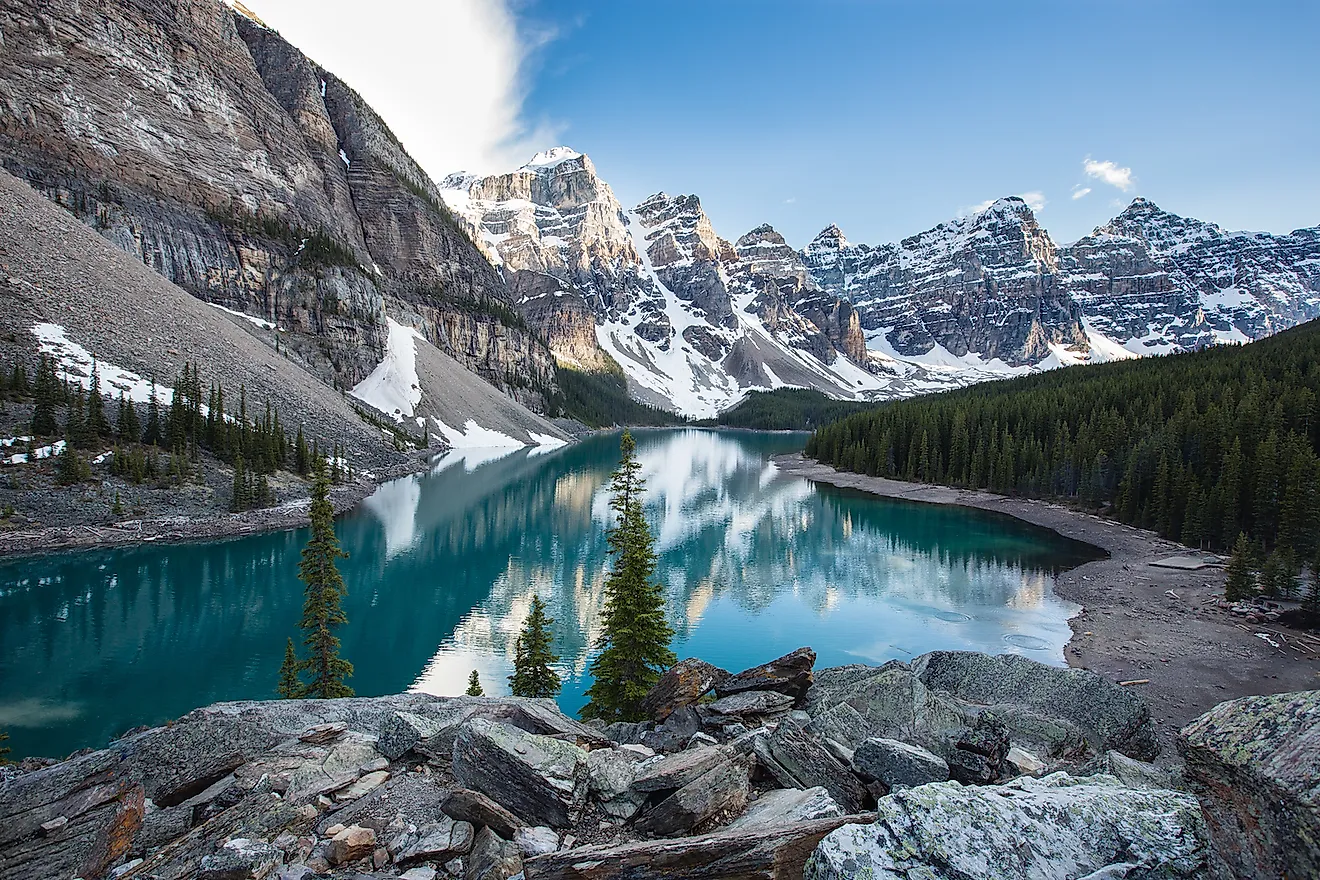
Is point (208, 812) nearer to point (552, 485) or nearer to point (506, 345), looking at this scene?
point (552, 485)

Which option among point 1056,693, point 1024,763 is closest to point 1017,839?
point 1024,763

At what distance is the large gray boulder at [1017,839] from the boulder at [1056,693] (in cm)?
736

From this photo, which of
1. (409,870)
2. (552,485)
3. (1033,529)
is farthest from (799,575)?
(552,485)

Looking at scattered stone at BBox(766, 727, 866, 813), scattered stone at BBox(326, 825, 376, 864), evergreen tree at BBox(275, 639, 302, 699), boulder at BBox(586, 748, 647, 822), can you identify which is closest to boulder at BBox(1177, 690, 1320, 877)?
scattered stone at BBox(766, 727, 866, 813)

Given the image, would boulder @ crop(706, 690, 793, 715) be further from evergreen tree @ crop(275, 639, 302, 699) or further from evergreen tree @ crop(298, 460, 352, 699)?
evergreen tree @ crop(275, 639, 302, 699)

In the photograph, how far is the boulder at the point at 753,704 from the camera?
10.4m

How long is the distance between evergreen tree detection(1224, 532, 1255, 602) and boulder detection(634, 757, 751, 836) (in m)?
30.0

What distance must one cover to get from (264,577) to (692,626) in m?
21.1

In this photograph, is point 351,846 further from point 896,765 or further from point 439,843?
point 896,765

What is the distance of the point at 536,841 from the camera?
234 inches

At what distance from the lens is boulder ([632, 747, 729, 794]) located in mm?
6375

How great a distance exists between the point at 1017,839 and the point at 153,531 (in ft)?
138

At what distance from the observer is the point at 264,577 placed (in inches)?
1140

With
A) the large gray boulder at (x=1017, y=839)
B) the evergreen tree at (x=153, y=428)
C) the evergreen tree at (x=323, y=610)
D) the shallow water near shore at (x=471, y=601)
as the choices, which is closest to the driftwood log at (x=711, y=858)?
the large gray boulder at (x=1017, y=839)
